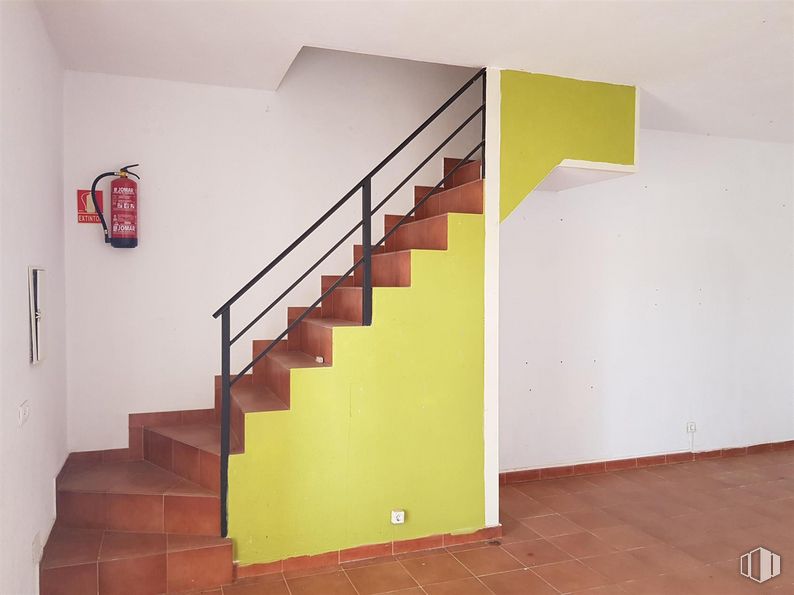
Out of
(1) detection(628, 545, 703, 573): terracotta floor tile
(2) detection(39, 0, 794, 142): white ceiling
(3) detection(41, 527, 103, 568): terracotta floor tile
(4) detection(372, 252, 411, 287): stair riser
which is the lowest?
(1) detection(628, 545, 703, 573): terracotta floor tile

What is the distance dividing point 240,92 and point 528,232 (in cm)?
238

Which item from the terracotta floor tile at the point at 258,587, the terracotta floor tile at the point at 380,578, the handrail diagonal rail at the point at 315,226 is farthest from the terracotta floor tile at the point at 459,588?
the handrail diagonal rail at the point at 315,226

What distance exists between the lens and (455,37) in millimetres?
3248

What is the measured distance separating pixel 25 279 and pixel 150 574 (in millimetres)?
1550

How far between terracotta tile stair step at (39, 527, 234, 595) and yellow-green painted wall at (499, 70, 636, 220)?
2539mm

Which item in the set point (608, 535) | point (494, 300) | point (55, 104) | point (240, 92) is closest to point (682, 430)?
point (608, 535)

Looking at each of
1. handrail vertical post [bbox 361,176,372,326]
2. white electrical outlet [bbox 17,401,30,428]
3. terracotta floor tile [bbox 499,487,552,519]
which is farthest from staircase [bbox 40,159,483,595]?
terracotta floor tile [bbox 499,487,552,519]

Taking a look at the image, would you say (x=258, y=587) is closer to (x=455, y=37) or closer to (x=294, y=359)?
(x=294, y=359)

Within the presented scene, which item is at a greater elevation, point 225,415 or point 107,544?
point 225,415

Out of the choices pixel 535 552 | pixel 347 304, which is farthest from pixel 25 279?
pixel 535 552

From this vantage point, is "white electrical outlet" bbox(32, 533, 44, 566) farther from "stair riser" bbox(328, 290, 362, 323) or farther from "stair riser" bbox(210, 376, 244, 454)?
"stair riser" bbox(328, 290, 362, 323)

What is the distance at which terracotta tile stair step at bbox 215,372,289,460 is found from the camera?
3.42 meters

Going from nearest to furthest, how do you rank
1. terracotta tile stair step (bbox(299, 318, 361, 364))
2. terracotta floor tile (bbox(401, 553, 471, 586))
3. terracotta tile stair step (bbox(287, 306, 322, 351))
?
terracotta floor tile (bbox(401, 553, 471, 586)) < terracotta tile stair step (bbox(299, 318, 361, 364)) < terracotta tile stair step (bbox(287, 306, 322, 351))

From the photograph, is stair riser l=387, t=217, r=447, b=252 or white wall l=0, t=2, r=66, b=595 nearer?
white wall l=0, t=2, r=66, b=595
